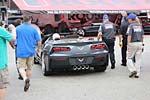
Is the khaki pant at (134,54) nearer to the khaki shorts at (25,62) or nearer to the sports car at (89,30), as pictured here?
the khaki shorts at (25,62)

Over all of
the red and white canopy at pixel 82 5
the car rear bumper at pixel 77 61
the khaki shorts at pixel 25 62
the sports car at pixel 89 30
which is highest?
the red and white canopy at pixel 82 5

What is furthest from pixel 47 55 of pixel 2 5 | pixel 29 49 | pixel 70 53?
pixel 2 5

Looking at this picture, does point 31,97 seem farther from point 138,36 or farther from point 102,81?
point 138,36

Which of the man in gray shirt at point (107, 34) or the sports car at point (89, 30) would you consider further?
the sports car at point (89, 30)

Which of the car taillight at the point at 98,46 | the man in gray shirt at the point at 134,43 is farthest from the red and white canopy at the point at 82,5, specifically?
the man in gray shirt at the point at 134,43

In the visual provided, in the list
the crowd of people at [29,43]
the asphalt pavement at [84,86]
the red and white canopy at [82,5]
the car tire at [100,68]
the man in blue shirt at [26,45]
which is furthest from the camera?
the red and white canopy at [82,5]

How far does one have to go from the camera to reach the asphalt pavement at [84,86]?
26.4ft

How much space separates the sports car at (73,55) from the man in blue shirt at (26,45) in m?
1.38

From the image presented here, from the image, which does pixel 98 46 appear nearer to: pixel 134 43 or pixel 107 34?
pixel 107 34

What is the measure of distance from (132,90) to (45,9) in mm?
8321

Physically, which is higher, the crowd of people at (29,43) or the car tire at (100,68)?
the crowd of people at (29,43)

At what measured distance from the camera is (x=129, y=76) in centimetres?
1036

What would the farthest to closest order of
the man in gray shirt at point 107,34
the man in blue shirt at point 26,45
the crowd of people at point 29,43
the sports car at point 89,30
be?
the sports car at point 89,30
the man in gray shirt at point 107,34
the man in blue shirt at point 26,45
the crowd of people at point 29,43

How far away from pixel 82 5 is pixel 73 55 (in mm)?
6617
